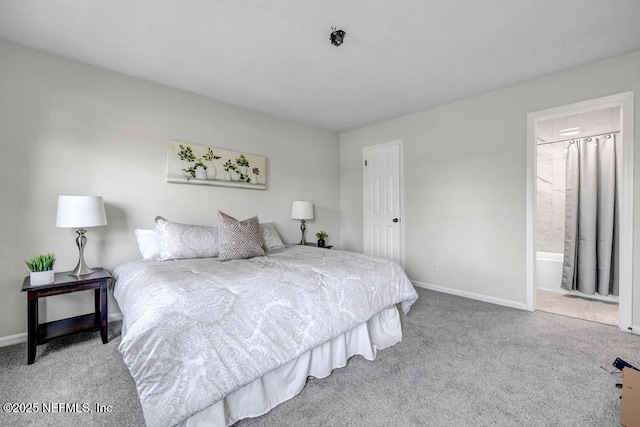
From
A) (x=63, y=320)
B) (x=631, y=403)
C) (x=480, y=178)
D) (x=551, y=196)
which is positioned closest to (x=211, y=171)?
(x=63, y=320)

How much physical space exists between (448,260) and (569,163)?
215 cm

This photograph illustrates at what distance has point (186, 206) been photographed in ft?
10.7

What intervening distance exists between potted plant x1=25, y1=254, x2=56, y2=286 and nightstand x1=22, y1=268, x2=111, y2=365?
5 cm

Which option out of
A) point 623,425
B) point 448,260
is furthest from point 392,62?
point 623,425

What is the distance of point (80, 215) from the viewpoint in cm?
224

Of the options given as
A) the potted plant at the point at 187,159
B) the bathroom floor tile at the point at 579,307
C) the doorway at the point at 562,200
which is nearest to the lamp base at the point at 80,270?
the potted plant at the point at 187,159

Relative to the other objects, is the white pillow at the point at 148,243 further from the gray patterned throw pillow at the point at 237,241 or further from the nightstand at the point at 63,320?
the gray patterned throw pillow at the point at 237,241

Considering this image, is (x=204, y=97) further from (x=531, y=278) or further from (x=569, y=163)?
(x=569, y=163)

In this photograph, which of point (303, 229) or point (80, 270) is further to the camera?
point (303, 229)

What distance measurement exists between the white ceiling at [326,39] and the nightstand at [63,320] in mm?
1920

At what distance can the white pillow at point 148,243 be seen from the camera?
2.66 meters

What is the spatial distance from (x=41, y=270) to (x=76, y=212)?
47cm

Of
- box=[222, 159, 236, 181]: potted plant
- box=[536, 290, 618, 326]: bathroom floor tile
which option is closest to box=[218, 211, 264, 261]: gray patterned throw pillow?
box=[222, 159, 236, 181]: potted plant

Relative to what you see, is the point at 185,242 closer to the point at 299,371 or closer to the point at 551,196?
the point at 299,371
